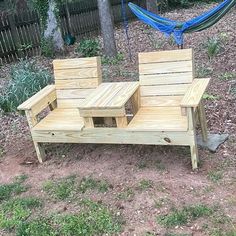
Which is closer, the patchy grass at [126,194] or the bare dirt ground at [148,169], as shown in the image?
the bare dirt ground at [148,169]

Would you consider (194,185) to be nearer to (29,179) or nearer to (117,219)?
(117,219)

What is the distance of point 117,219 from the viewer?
3.15 meters

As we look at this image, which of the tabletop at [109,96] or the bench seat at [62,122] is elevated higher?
the tabletop at [109,96]

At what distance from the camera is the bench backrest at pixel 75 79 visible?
14.4 feet

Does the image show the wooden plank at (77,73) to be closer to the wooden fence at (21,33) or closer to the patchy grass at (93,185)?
the patchy grass at (93,185)

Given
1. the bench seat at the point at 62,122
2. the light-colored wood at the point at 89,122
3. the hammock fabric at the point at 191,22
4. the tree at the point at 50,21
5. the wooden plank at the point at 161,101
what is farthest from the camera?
the tree at the point at 50,21

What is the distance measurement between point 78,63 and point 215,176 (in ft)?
6.40

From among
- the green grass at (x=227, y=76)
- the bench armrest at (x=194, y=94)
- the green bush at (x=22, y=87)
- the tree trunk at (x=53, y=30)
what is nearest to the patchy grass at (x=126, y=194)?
the bench armrest at (x=194, y=94)

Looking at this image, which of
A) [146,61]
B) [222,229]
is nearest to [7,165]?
[146,61]

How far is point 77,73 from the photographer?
14.6 feet

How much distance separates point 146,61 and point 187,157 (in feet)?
3.53

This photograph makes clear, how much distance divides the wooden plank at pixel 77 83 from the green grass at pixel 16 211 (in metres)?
1.44

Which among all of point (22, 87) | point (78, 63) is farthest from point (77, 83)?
point (22, 87)

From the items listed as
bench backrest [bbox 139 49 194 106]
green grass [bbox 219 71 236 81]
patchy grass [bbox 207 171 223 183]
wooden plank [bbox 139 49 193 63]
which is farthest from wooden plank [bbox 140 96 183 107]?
green grass [bbox 219 71 236 81]
